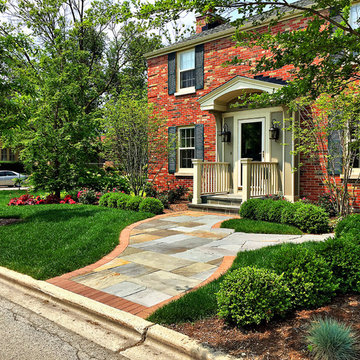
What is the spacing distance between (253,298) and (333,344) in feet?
2.63

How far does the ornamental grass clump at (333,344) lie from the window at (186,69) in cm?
1191

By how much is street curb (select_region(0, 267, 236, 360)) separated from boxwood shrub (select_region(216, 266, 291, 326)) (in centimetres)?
50

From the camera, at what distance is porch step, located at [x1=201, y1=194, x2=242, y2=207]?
1058 centimetres

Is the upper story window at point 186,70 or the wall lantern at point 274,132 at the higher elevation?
the upper story window at point 186,70

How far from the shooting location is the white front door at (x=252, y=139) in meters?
11.4

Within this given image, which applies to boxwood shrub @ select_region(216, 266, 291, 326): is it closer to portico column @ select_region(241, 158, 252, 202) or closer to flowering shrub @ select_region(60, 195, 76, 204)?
portico column @ select_region(241, 158, 252, 202)

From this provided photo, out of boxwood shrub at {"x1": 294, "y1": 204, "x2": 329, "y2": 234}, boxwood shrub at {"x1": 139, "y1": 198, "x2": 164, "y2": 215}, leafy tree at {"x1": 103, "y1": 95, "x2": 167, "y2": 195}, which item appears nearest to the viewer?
boxwood shrub at {"x1": 294, "y1": 204, "x2": 329, "y2": 234}

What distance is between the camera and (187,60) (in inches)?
541

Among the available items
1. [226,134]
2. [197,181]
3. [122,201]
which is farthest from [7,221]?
[226,134]

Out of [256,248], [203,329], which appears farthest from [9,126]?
[203,329]

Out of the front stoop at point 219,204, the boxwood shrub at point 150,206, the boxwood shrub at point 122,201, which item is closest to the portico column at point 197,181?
the front stoop at point 219,204

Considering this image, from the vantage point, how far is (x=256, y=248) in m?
6.14

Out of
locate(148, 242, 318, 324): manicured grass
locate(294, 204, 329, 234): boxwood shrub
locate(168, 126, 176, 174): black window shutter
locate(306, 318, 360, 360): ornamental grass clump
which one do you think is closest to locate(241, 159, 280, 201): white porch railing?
locate(294, 204, 329, 234): boxwood shrub

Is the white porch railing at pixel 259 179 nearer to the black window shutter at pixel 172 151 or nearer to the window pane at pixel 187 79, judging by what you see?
the black window shutter at pixel 172 151
